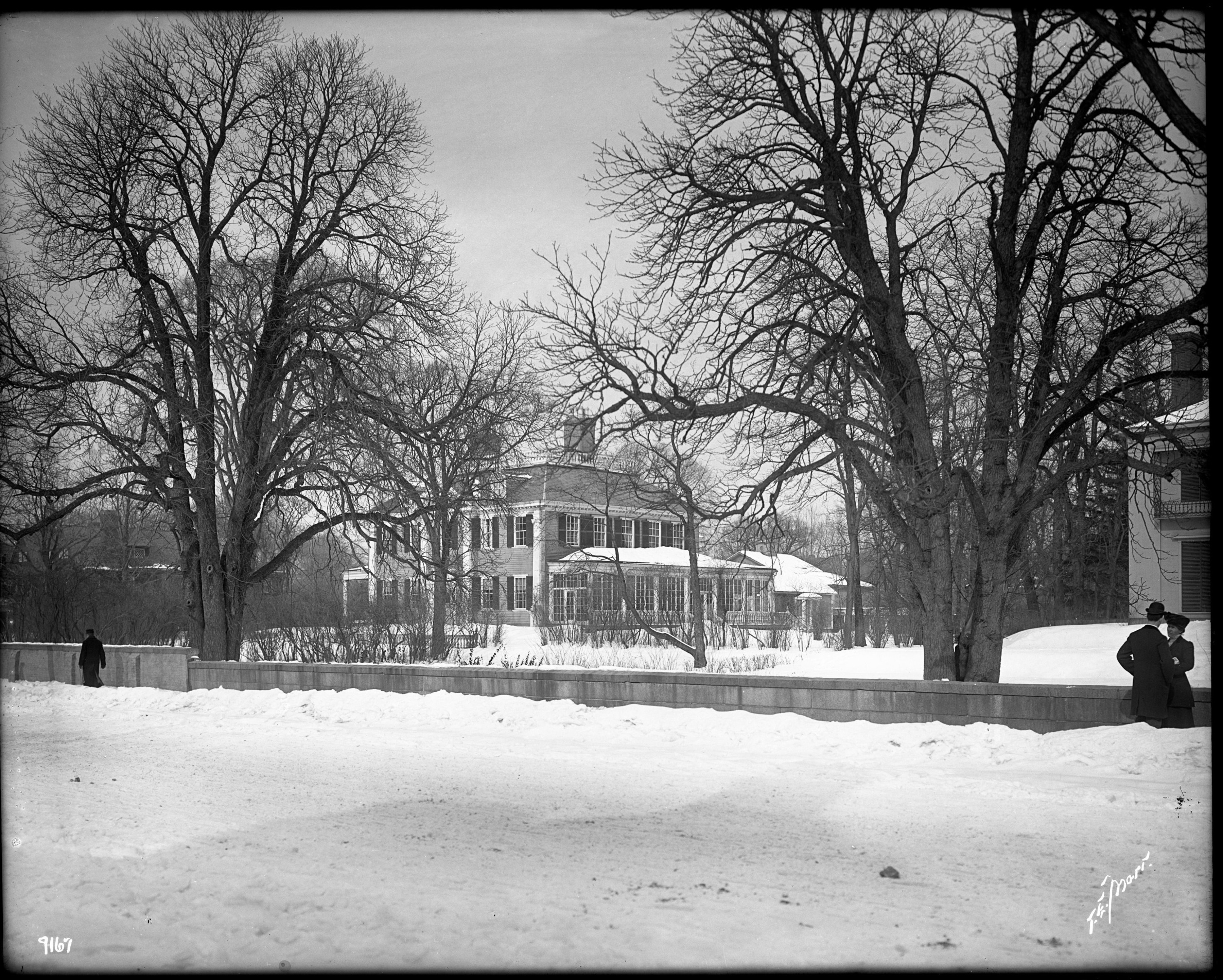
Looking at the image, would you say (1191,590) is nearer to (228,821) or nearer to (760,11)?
(760,11)

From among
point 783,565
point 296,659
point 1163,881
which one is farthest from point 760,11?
point 783,565

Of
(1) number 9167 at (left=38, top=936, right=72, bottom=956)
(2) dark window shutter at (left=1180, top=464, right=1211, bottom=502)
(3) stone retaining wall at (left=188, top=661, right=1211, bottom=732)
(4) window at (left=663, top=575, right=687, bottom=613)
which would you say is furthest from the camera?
(4) window at (left=663, top=575, right=687, bottom=613)

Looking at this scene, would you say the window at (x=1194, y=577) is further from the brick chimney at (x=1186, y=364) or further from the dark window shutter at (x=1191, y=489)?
the brick chimney at (x=1186, y=364)

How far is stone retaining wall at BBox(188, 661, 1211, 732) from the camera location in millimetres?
11688

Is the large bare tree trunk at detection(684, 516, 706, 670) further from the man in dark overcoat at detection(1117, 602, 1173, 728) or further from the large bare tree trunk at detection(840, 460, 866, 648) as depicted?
the man in dark overcoat at detection(1117, 602, 1173, 728)

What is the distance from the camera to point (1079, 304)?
16.3 metres

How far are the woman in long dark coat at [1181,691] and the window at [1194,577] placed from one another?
24.1 meters

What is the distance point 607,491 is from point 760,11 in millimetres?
13366

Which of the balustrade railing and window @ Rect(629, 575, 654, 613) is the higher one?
the balustrade railing

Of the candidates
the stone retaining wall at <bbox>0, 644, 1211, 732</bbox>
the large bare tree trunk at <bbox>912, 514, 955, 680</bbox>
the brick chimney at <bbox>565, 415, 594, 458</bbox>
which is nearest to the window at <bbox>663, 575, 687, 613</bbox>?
the stone retaining wall at <bbox>0, 644, 1211, 732</bbox>

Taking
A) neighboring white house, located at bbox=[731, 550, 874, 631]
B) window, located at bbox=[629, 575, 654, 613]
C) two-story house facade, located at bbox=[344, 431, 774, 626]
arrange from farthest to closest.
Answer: neighboring white house, located at bbox=[731, 550, 874, 631] → window, located at bbox=[629, 575, 654, 613] → two-story house facade, located at bbox=[344, 431, 774, 626]

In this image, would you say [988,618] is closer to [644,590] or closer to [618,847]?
[618,847]
